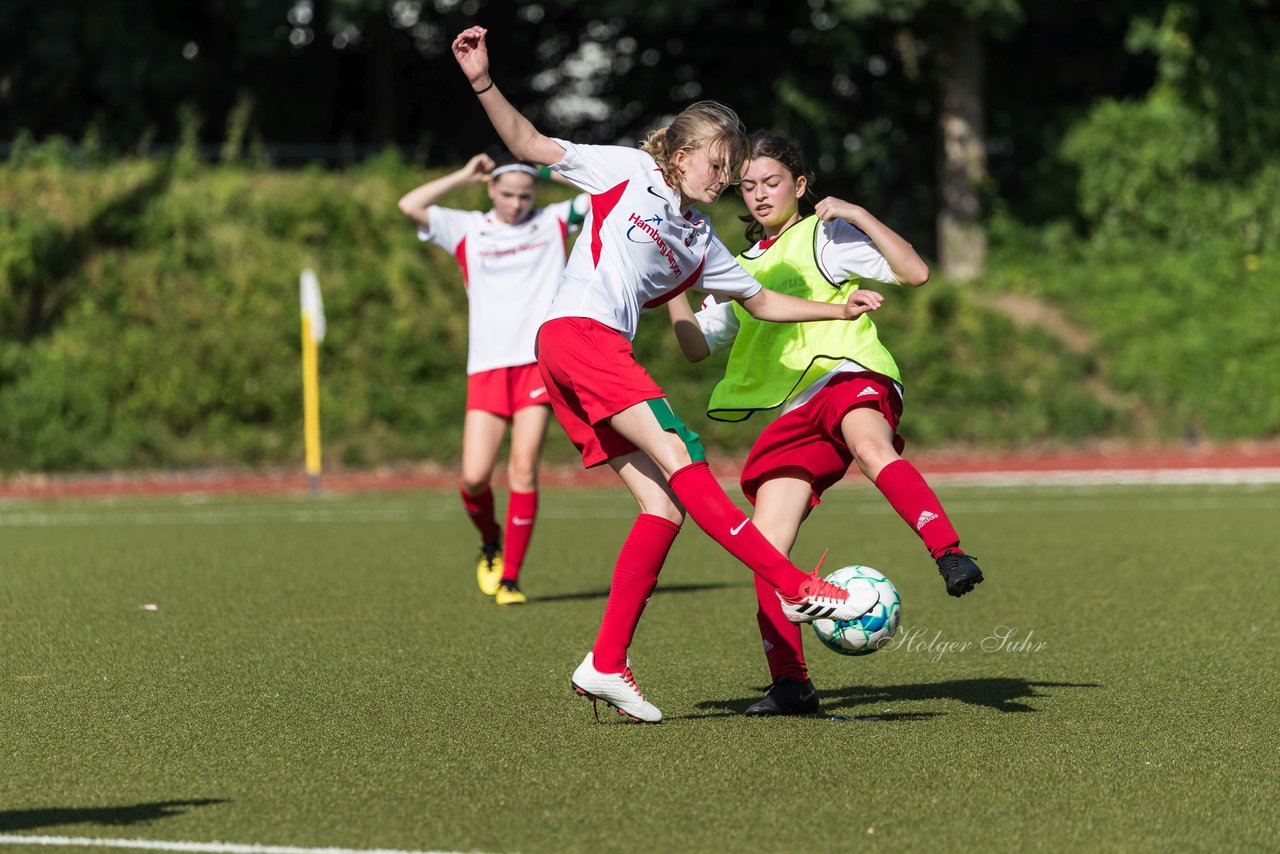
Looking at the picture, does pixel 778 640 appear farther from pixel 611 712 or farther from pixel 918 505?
pixel 918 505

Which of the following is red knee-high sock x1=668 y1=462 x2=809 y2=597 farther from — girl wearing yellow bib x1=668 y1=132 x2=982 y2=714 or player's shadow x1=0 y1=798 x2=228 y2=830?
player's shadow x1=0 y1=798 x2=228 y2=830

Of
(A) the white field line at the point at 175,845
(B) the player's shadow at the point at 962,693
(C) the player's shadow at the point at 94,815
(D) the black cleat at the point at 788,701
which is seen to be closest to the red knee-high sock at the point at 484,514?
(B) the player's shadow at the point at 962,693

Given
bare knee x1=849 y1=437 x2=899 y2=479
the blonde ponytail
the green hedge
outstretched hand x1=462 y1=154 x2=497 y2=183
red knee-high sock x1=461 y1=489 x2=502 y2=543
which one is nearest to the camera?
the blonde ponytail

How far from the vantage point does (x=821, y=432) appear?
5.73 metres

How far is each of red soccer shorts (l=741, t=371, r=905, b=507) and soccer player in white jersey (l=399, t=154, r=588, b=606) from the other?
3046 millimetres

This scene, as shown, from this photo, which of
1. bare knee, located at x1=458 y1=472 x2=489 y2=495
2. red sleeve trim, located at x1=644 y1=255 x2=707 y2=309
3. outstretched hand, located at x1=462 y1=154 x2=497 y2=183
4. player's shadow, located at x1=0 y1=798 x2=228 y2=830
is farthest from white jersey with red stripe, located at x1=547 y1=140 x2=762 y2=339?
bare knee, located at x1=458 y1=472 x2=489 y2=495

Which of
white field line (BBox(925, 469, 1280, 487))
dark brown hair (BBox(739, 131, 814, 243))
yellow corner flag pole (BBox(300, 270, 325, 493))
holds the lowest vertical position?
white field line (BBox(925, 469, 1280, 487))

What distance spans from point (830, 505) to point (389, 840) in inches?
427

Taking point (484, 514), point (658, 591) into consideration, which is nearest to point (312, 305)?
point (484, 514)

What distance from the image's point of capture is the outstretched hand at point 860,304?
17.5 feet

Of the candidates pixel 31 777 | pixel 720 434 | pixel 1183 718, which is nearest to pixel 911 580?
pixel 1183 718

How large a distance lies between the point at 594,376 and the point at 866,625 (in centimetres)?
111

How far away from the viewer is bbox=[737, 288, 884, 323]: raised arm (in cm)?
541

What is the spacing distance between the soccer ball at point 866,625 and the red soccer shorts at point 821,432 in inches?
18.7
